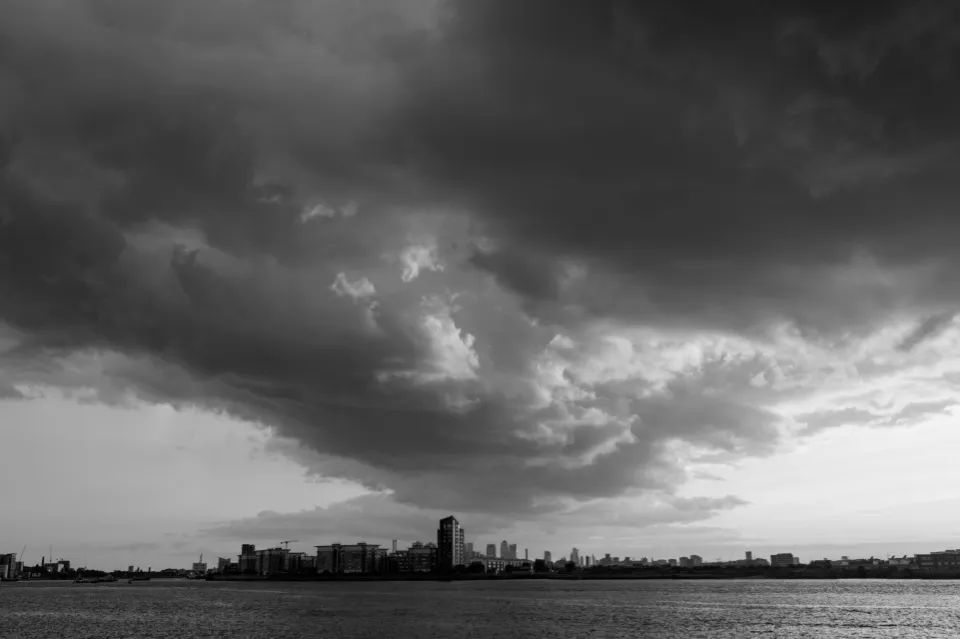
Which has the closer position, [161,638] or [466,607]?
[161,638]

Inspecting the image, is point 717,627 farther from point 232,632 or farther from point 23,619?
point 23,619

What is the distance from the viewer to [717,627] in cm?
11812

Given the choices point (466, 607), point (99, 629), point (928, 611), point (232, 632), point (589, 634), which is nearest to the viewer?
point (589, 634)

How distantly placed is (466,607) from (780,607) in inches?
3001

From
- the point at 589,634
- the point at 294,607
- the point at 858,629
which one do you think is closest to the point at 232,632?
the point at 589,634

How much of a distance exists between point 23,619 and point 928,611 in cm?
19340

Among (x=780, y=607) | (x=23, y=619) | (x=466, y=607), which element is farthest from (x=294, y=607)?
(x=780, y=607)

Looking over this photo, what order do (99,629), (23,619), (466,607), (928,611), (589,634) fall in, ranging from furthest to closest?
(466,607) → (928,611) → (23,619) → (99,629) → (589,634)

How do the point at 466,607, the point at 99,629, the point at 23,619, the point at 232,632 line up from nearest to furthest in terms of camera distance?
the point at 232,632 → the point at 99,629 → the point at 23,619 → the point at 466,607

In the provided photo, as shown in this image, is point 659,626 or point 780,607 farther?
point 780,607

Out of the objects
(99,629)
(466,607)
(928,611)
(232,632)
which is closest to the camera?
(232,632)

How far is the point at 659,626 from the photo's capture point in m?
119

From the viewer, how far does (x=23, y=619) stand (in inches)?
5719

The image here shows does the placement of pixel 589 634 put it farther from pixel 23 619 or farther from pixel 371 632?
pixel 23 619
